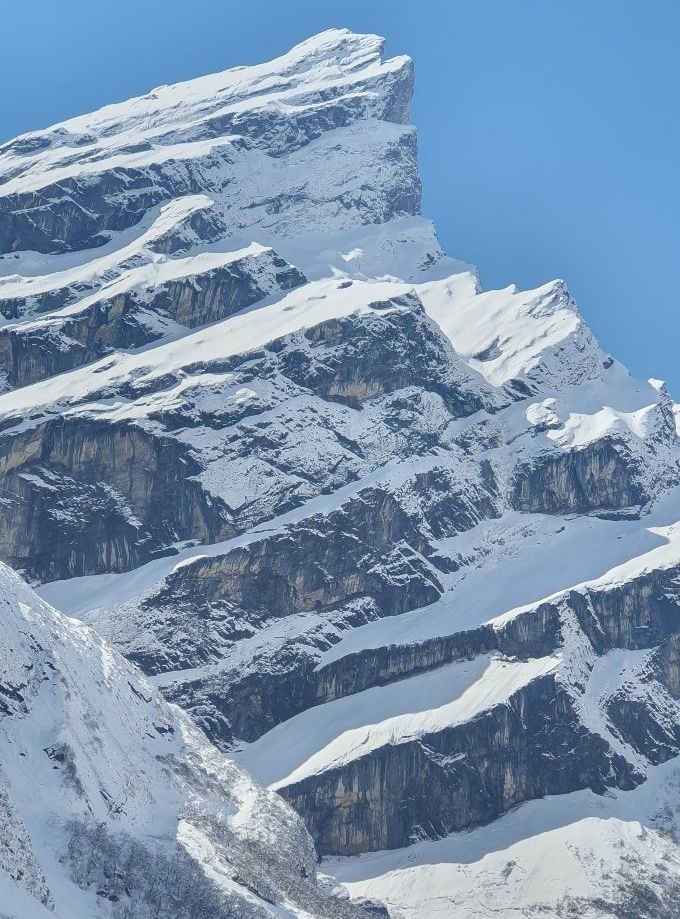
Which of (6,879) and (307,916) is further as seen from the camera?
(307,916)

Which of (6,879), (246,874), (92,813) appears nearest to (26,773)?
(92,813)

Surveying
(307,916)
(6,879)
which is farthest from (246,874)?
(6,879)

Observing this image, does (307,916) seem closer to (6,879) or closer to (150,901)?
(150,901)

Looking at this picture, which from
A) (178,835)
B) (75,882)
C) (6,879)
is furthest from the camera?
(178,835)

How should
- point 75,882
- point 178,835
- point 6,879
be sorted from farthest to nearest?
point 178,835
point 75,882
point 6,879

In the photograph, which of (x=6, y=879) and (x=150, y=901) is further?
(x=150, y=901)

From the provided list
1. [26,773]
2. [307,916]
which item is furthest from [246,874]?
[26,773]

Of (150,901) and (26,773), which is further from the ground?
(26,773)

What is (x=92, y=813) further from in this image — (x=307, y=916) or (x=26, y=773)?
(x=307, y=916)

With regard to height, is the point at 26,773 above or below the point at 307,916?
above
